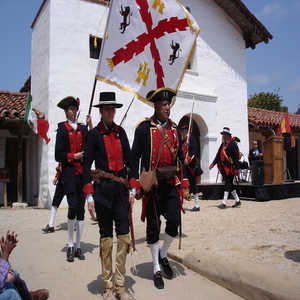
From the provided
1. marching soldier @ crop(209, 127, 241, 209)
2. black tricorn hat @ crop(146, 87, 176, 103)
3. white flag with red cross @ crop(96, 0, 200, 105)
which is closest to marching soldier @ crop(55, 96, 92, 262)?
white flag with red cross @ crop(96, 0, 200, 105)

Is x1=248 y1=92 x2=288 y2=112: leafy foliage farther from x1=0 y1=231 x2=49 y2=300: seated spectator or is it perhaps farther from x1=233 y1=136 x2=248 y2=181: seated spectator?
x1=0 y1=231 x2=49 y2=300: seated spectator

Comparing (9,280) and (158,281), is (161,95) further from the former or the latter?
(9,280)

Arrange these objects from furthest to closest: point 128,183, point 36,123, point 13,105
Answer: point 13,105, point 36,123, point 128,183

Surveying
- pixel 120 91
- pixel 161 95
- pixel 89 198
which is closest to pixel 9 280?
pixel 89 198

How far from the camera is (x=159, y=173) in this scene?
146 inches

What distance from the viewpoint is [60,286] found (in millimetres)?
3473

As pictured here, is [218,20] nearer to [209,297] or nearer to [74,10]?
[74,10]

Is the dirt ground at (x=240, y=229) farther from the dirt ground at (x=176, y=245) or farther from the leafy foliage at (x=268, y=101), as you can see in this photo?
the leafy foliage at (x=268, y=101)

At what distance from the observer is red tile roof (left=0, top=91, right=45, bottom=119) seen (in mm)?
9891

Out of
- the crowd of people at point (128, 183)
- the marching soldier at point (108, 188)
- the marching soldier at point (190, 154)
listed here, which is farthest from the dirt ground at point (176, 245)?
the marching soldier at point (190, 154)

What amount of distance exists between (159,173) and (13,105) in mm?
8455

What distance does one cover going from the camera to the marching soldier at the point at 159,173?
3678mm

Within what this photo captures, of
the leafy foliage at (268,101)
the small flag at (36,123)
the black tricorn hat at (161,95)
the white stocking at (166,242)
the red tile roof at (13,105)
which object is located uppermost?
the leafy foliage at (268,101)

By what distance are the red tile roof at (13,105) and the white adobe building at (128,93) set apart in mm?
444
